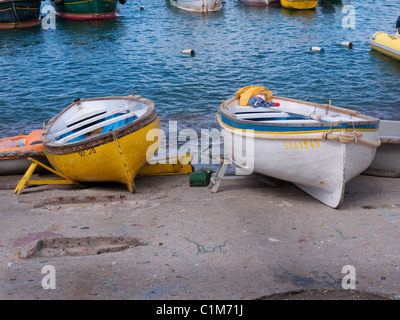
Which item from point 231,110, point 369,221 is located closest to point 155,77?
point 231,110

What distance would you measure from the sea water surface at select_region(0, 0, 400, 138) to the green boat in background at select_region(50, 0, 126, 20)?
0.45 metres

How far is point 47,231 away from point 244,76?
13.3m

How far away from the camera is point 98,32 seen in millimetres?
26594

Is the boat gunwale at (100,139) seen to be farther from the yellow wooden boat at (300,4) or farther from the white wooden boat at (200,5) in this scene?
the yellow wooden boat at (300,4)

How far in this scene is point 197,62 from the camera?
21.0m

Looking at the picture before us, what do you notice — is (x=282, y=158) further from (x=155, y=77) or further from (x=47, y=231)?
(x=155, y=77)

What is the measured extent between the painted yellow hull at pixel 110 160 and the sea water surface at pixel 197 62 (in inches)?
221

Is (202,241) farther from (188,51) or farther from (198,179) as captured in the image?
(188,51)

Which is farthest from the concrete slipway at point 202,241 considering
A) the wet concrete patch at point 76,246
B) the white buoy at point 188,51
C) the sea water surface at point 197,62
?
the white buoy at point 188,51

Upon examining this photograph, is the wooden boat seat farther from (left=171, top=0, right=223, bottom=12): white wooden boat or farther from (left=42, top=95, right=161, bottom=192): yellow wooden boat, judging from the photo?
(left=171, top=0, right=223, bottom=12): white wooden boat

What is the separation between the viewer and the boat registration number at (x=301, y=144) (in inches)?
289

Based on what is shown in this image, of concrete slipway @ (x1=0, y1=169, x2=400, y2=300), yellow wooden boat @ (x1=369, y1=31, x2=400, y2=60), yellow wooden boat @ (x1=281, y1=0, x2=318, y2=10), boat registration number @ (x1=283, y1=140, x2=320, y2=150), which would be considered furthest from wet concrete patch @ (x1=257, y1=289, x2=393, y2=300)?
yellow wooden boat @ (x1=281, y1=0, x2=318, y2=10)

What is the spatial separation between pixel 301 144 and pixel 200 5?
24162 mm

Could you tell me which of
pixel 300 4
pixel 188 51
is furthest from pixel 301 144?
pixel 300 4
